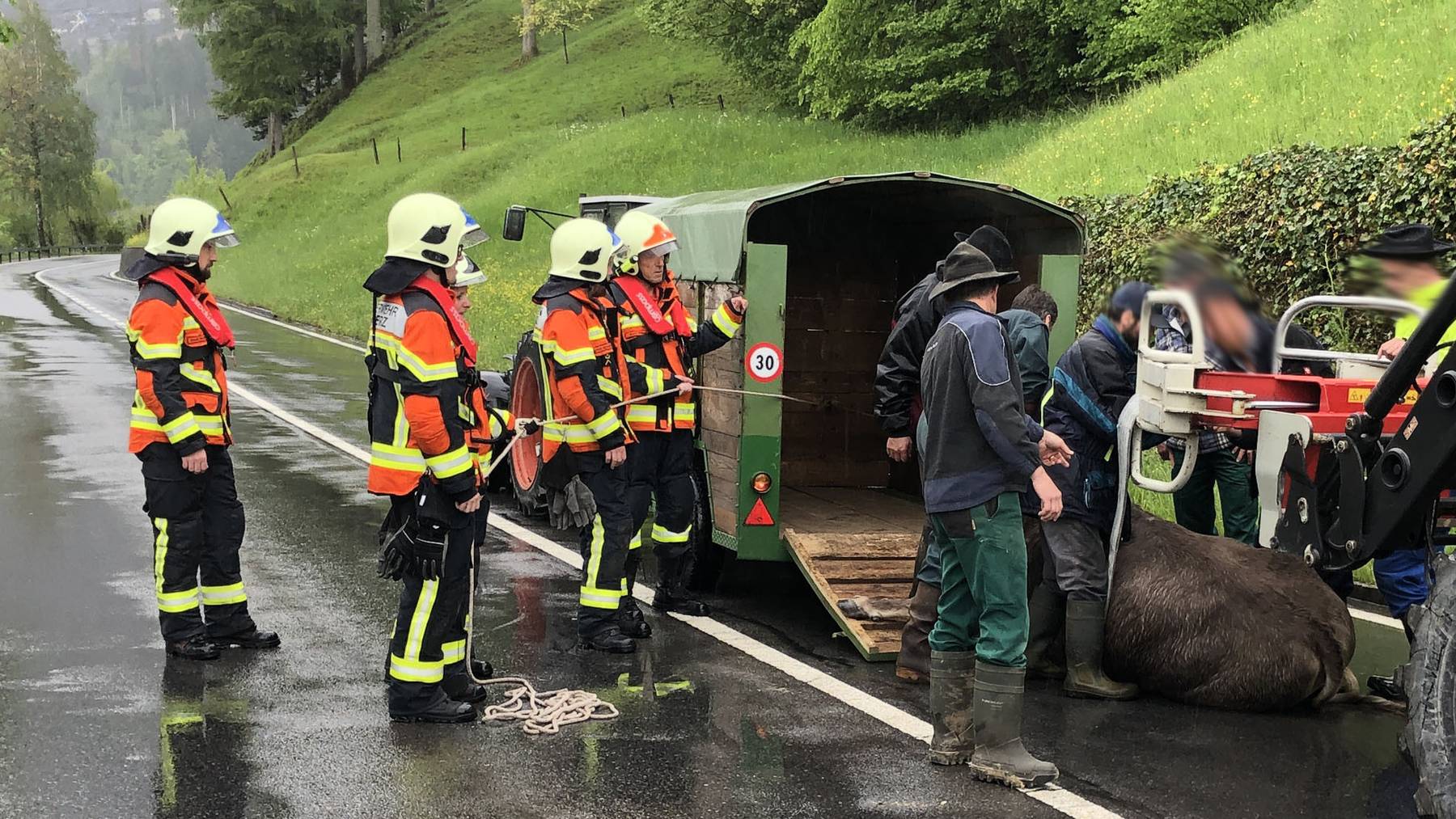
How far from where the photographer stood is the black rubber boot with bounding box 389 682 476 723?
5.92 m

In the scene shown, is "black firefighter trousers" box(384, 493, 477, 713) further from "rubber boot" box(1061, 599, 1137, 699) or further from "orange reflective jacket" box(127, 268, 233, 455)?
"rubber boot" box(1061, 599, 1137, 699)

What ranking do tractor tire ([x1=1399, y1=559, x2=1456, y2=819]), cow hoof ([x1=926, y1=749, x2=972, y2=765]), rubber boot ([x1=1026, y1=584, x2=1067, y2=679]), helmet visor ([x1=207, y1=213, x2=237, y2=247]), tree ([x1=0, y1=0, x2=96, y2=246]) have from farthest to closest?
tree ([x1=0, y1=0, x2=96, y2=246]) → helmet visor ([x1=207, y1=213, x2=237, y2=247]) → rubber boot ([x1=1026, y1=584, x2=1067, y2=679]) → cow hoof ([x1=926, y1=749, x2=972, y2=765]) → tractor tire ([x1=1399, y1=559, x2=1456, y2=819])

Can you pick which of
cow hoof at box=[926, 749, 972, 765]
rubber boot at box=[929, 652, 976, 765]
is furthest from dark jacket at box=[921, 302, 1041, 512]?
cow hoof at box=[926, 749, 972, 765]

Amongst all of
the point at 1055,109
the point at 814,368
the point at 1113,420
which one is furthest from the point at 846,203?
the point at 1055,109

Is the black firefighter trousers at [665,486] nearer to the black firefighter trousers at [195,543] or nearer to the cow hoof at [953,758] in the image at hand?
the black firefighter trousers at [195,543]

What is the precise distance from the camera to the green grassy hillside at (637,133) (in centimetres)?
1662

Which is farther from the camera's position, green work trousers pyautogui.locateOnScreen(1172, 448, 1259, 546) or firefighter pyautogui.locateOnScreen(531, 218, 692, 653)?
green work trousers pyautogui.locateOnScreen(1172, 448, 1259, 546)

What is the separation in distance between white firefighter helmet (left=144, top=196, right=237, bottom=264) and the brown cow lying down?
472 cm

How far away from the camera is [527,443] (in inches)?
418

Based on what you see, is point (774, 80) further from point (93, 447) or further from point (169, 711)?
point (169, 711)

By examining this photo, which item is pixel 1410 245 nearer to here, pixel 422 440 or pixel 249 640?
pixel 422 440

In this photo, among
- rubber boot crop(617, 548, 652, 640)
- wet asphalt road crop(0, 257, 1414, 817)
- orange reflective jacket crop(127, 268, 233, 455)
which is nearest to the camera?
wet asphalt road crop(0, 257, 1414, 817)

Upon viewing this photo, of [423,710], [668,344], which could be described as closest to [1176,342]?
[668,344]

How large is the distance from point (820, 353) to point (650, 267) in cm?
250
